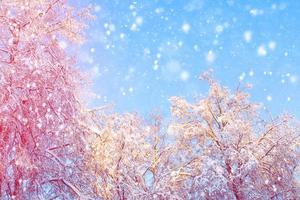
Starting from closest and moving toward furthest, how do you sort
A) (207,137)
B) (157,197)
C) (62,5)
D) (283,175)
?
(157,197)
(62,5)
(283,175)
(207,137)

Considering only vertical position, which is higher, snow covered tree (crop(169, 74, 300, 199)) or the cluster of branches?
snow covered tree (crop(169, 74, 300, 199))

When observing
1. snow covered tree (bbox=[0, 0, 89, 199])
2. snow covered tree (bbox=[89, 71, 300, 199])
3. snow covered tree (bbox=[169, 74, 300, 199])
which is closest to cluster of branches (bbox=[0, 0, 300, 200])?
snow covered tree (bbox=[0, 0, 89, 199])

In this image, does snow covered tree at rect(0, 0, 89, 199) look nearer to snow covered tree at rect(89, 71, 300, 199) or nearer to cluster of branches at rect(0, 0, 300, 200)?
cluster of branches at rect(0, 0, 300, 200)

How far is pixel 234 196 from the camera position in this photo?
37.8 feet

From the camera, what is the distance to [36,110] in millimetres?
5750

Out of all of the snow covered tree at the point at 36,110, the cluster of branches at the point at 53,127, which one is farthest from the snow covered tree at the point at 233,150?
the snow covered tree at the point at 36,110

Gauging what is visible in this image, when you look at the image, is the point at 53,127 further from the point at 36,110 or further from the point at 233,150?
the point at 233,150

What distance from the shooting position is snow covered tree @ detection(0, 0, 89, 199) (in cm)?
544

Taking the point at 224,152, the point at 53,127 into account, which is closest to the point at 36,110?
the point at 53,127

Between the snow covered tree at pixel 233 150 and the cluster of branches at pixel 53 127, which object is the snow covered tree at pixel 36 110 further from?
the snow covered tree at pixel 233 150

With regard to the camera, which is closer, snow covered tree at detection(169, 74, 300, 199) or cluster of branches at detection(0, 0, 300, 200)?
cluster of branches at detection(0, 0, 300, 200)

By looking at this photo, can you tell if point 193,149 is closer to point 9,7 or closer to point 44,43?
point 44,43

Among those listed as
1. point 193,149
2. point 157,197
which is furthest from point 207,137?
point 157,197

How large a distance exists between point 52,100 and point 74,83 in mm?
758
